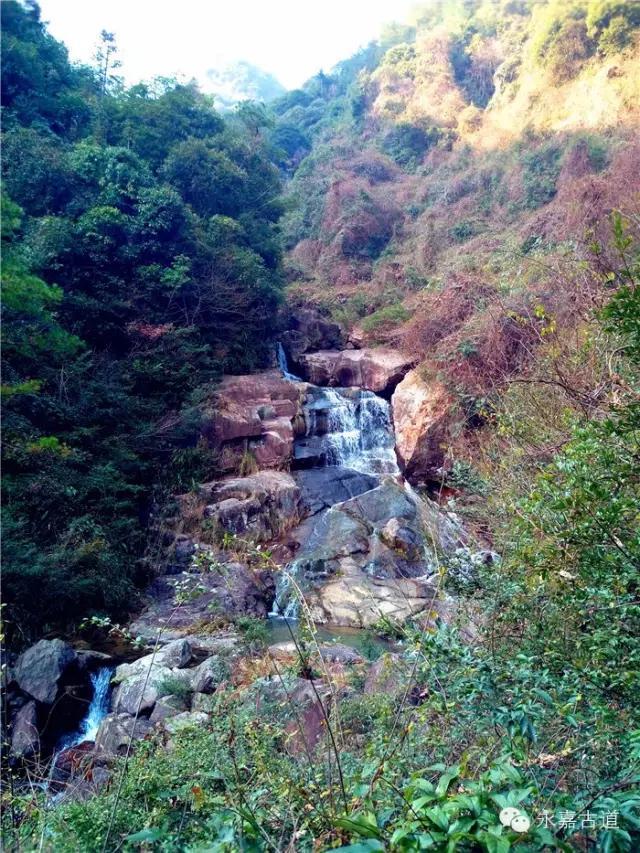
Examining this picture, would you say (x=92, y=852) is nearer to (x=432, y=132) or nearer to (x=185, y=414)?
(x=185, y=414)

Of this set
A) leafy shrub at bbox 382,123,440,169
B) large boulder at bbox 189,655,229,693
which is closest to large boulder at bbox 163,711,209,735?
large boulder at bbox 189,655,229,693

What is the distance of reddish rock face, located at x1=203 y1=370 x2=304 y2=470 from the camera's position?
11.1 meters

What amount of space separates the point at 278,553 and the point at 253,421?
3332 millimetres

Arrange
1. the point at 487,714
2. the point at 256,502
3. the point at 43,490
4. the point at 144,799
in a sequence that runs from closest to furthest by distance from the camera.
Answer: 1. the point at 487,714
2. the point at 144,799
3. the point at 43,490
4. the point at 256,502

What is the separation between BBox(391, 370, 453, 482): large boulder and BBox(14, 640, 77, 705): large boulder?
7.48 metres

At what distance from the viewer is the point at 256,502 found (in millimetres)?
9875

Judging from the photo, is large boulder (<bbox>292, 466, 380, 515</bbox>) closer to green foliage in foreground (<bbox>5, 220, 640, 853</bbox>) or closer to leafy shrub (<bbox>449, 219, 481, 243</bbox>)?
green foliage in foreground (<bbox>5, 220, 640, 853</bbox>)

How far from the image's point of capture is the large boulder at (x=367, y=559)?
24.6 feet

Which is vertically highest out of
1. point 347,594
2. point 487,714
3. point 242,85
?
point 242,85

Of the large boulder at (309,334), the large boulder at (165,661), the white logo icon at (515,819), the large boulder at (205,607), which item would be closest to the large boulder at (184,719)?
the large boulder at (165,661)

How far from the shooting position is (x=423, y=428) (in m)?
11.1

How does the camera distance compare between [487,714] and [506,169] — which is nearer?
[487,714]

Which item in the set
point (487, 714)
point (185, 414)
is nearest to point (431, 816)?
point (487, 714)

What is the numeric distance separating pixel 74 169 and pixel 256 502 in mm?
7709
